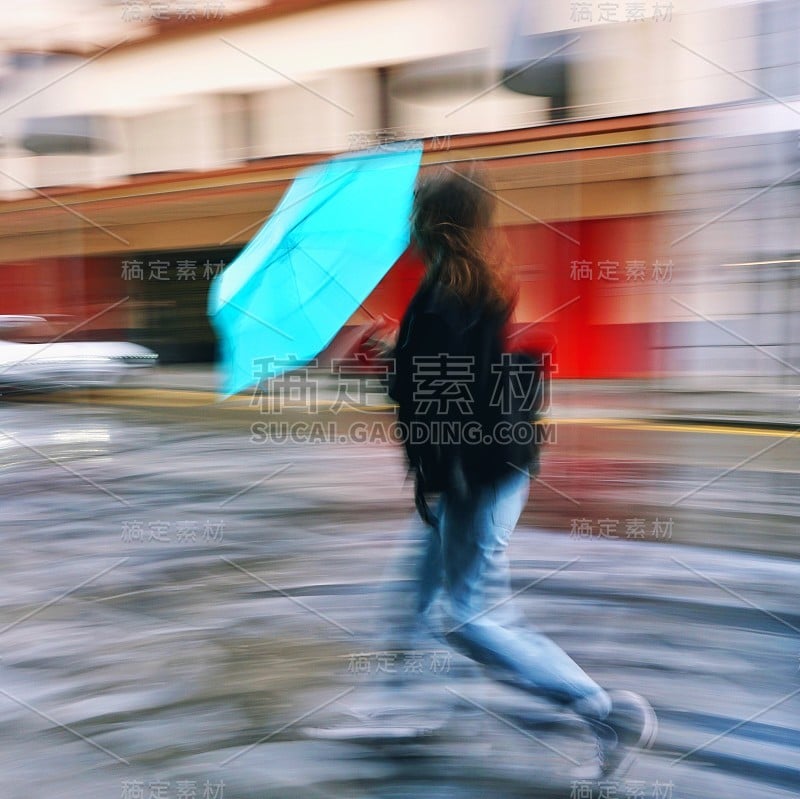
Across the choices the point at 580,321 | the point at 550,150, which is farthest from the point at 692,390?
the point at 550,150

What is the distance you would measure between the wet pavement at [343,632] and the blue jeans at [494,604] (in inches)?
9.6

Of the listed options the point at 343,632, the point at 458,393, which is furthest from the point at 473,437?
the point at 343,632

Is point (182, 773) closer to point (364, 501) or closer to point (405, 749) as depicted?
point (405, 749)

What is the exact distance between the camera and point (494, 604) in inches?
90.4

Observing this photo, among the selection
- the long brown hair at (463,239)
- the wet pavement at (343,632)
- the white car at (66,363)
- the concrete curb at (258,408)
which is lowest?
the wet pavement at (343,632)

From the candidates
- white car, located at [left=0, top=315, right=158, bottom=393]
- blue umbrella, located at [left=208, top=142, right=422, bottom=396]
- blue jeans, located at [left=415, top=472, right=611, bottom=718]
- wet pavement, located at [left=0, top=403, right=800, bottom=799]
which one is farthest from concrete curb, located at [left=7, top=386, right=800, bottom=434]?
blue jeans, located at [left=415, top=472, right=611, bottom=718]

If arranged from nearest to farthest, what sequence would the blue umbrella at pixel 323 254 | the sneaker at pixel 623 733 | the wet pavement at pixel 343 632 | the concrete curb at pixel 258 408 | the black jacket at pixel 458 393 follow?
1. the black jacket at pixel 458 393
2. the sneaker at pixel 623 733
3. the wet pavement at pixel 343 632
4. the blue umbrella at pixel 323 254
5. the concrete curb at pixel 258 408

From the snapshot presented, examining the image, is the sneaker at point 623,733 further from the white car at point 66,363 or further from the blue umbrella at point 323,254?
the white car at point 66,363

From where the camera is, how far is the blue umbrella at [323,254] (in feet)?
9.45

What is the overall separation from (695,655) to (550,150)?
255 inches

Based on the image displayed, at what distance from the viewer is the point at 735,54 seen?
271 inches

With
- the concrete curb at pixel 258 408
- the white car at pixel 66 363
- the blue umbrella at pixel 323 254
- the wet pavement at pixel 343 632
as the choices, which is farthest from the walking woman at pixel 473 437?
the white car at pixel 66 363

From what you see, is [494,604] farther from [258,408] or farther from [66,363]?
[66,363]

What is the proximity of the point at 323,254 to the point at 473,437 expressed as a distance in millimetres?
1065
